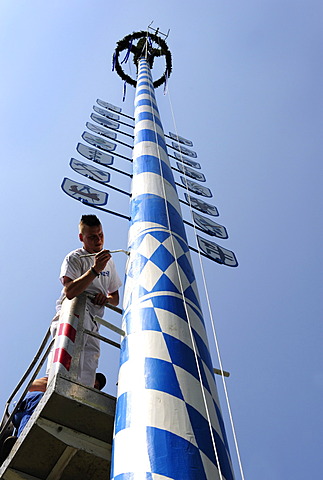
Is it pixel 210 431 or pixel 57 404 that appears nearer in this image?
pixel 210 431

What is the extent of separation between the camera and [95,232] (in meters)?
4.81

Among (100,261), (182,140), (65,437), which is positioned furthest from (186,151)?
(65,437)

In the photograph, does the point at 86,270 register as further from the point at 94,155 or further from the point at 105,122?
the point at 105,122

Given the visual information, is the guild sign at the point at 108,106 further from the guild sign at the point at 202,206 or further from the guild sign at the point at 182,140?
the guild sign at the point at 202,206

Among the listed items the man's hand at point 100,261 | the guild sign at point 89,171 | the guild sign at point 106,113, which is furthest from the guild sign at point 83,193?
the guild sign at point 106,113

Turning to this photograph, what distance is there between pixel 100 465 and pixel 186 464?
1.45 m

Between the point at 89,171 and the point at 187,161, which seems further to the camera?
the point at 187,161

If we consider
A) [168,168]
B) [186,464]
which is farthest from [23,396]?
[168,168]

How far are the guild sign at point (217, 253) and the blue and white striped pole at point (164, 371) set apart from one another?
1026 mm

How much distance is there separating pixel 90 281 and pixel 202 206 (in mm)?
3078

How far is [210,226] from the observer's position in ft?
20.7

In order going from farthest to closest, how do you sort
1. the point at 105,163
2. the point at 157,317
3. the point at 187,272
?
1. the point at 105,163
2. the point at 187,272
3. the point at 157,317

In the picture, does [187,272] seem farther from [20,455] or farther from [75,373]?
[20,455]

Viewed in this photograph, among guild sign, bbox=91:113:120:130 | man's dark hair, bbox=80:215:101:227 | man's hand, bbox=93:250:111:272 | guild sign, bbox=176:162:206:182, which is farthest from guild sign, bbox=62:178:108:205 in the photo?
guild sign, bbox=91:113:120:130
